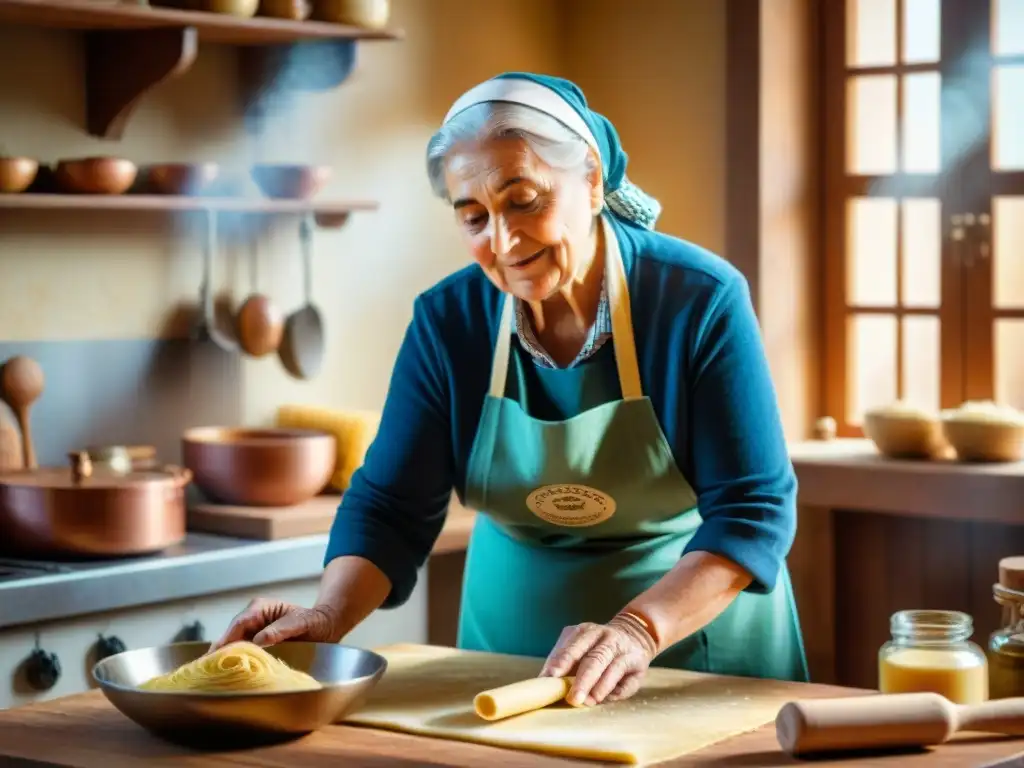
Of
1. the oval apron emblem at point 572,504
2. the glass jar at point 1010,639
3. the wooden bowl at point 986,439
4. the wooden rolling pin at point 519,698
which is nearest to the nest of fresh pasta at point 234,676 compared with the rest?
the wooden rolling pin at point 519,698

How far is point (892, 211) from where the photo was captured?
4.02 m

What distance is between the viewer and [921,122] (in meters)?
3.95

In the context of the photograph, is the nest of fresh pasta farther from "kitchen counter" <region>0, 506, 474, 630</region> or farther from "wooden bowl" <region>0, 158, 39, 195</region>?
"wooden bowl" <region>0, 158, 39, 195</region>

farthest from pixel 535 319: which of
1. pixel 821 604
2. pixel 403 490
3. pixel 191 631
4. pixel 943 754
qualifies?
pixel 821 604

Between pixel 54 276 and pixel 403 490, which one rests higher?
pixel 54 276

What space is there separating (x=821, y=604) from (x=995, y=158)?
3.54ft

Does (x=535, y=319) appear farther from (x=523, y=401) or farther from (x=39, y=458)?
(x=39, y=458)

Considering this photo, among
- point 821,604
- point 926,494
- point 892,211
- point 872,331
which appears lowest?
point 821,604

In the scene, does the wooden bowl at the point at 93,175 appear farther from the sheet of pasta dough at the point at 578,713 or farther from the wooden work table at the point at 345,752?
the wooden work table at the point at 345,752

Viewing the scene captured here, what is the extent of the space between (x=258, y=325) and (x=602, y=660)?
1.93m

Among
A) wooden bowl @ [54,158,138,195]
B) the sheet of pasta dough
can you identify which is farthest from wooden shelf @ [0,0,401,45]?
the sheet of pasta dough

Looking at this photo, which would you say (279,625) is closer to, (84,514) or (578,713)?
(578,713)

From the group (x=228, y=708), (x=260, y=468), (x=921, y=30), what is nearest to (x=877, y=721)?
(x=228, y=708)

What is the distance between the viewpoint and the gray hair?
203cm
